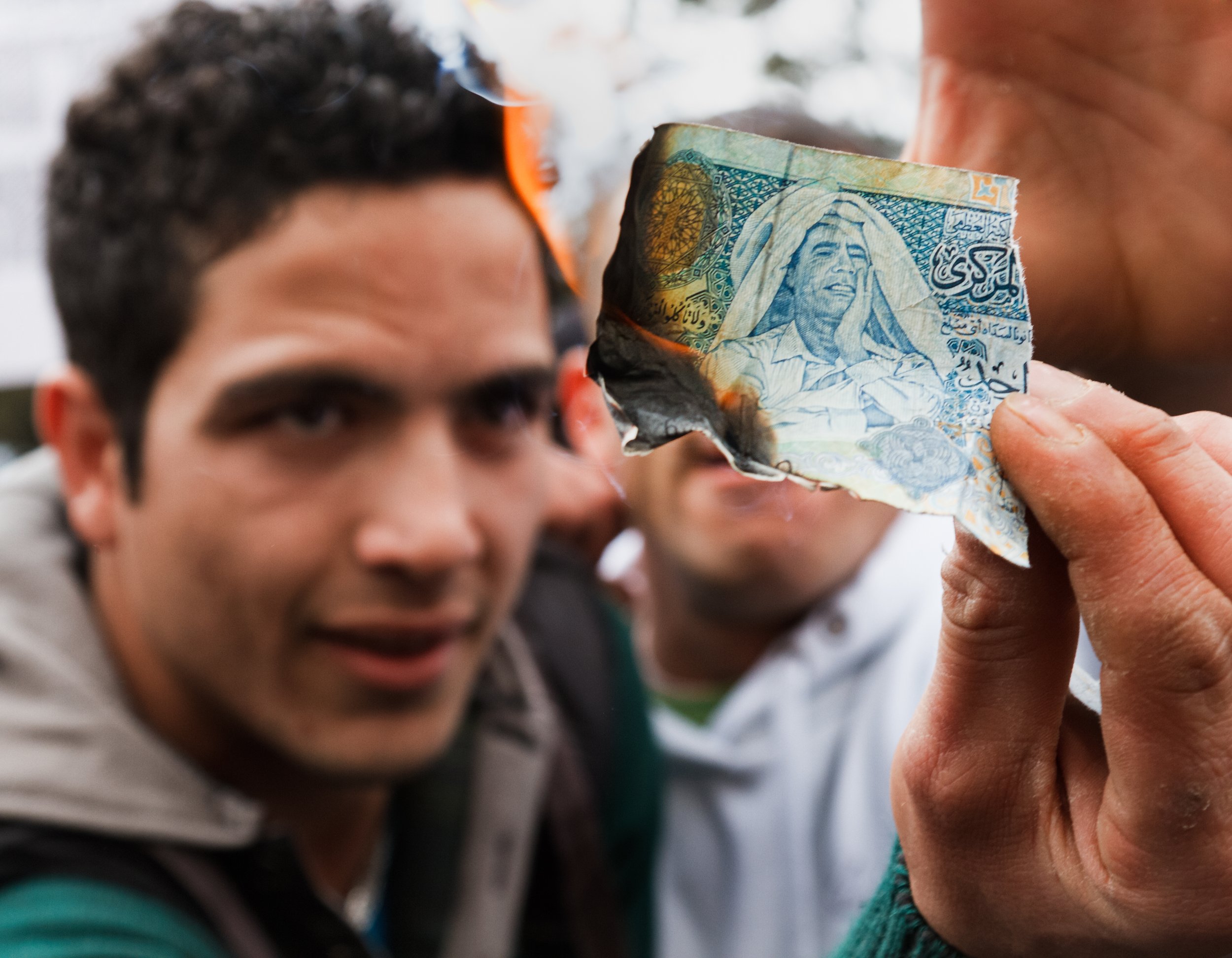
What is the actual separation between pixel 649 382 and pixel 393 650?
3.14ft

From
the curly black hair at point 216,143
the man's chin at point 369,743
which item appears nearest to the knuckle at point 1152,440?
the curly black hair at point 216,143

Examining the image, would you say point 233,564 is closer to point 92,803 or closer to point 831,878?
point 92,803

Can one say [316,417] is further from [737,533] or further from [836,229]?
[836,229]

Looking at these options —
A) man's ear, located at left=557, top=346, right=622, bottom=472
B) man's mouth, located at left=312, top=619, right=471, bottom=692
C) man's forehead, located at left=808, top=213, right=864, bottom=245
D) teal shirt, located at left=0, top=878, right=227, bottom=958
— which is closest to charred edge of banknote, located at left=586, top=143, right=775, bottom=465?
man's forehead, located at left=808, top=213, right=864, bottom=245

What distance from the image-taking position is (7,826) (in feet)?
3.86

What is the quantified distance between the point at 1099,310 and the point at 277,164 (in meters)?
1.03

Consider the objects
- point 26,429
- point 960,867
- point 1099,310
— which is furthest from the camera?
point 26,429

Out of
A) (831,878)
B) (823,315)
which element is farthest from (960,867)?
(831,878)

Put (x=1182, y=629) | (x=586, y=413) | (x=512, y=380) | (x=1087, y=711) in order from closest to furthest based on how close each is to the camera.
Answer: (x=1182, y=629) < (x=1087, y=711) < (x=586, y=413) < (x=512, y=380)

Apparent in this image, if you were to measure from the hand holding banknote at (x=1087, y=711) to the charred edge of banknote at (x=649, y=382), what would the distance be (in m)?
0.15

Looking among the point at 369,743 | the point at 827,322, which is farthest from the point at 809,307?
the point at 369,743

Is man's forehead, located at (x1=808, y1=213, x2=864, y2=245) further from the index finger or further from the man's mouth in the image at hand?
the man's mouth

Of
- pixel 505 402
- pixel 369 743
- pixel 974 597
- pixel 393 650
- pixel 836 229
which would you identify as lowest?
pixel 369 743

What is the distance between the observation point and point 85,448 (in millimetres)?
1468
